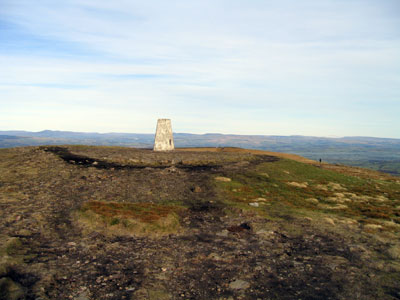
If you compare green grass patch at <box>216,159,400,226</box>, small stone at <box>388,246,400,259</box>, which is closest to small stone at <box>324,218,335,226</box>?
green grass patch at <box>216,159,400,226</box>

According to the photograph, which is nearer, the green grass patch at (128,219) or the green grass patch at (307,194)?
the green grass patch at (128,219)

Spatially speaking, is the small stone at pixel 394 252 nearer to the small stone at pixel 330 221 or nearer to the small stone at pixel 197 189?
the small stone at pixel 330 221

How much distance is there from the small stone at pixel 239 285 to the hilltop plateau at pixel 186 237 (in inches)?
1.5

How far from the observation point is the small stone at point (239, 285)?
1016 cm

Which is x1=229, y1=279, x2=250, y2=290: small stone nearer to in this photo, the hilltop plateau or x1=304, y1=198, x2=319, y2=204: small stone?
the hilltop plateau

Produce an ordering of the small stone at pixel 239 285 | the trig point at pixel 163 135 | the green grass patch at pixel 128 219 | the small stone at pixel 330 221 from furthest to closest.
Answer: the trig point at pixel 163 135 → the small stone at pixel 330 221 → the green grass patch at pixel 128 219 → the small stone at pixel 239 285

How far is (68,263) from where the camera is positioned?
37.3 feet

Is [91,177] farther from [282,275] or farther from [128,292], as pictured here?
[282,275]

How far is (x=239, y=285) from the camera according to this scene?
33.8 ft

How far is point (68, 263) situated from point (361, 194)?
27734 mm

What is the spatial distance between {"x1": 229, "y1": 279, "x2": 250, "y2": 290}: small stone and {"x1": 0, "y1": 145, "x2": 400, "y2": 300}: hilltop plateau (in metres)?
0.04

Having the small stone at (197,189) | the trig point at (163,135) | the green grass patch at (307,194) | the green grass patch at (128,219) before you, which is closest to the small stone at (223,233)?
the green grass patch at (128,219)

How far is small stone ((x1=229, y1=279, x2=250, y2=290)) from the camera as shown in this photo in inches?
400

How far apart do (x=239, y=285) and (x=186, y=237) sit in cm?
509
